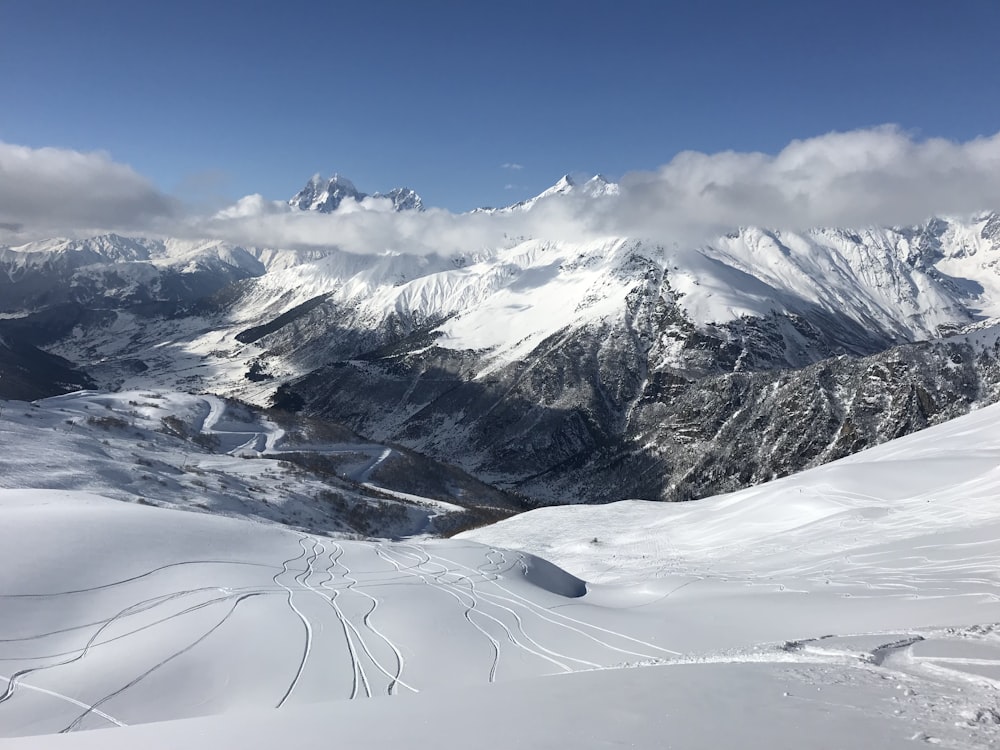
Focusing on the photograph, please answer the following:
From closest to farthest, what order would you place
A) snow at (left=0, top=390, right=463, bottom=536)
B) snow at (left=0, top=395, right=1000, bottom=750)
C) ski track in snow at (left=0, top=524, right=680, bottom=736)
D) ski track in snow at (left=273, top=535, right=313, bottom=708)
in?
snow at (left=0, top=395, right=1000, bottom=750), ski track in snow at (left=273, top=535, right=313, bottom=708), ski track in snow at (left=0, top=524, right=680, bottom=736), snow at (left=0, top=390, right=463, bottom=536)

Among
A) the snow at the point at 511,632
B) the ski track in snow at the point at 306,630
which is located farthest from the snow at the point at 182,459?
the ski track in snow at the point at 306,630

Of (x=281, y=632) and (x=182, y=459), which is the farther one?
(x=182, y=459)

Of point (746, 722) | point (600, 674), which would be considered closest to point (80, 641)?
point (600, 674)

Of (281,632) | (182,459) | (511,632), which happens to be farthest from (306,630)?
(182,459)

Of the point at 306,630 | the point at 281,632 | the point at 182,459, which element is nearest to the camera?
the point at 281,632

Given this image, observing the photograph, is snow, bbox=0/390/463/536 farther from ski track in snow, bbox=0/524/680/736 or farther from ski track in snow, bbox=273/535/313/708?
ski track in snow, bbox=0/524/680/736

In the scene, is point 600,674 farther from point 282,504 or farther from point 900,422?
point 900,422

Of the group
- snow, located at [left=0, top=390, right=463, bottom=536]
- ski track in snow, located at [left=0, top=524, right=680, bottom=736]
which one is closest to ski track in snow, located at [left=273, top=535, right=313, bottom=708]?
ski track in snow, located at [left=0, top=524, right=680, bottom=736]

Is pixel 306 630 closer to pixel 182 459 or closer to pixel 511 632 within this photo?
pixel 511 632

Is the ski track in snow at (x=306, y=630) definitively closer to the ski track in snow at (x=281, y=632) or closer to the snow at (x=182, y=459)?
the ski track in snow at (x=281, y=632)
